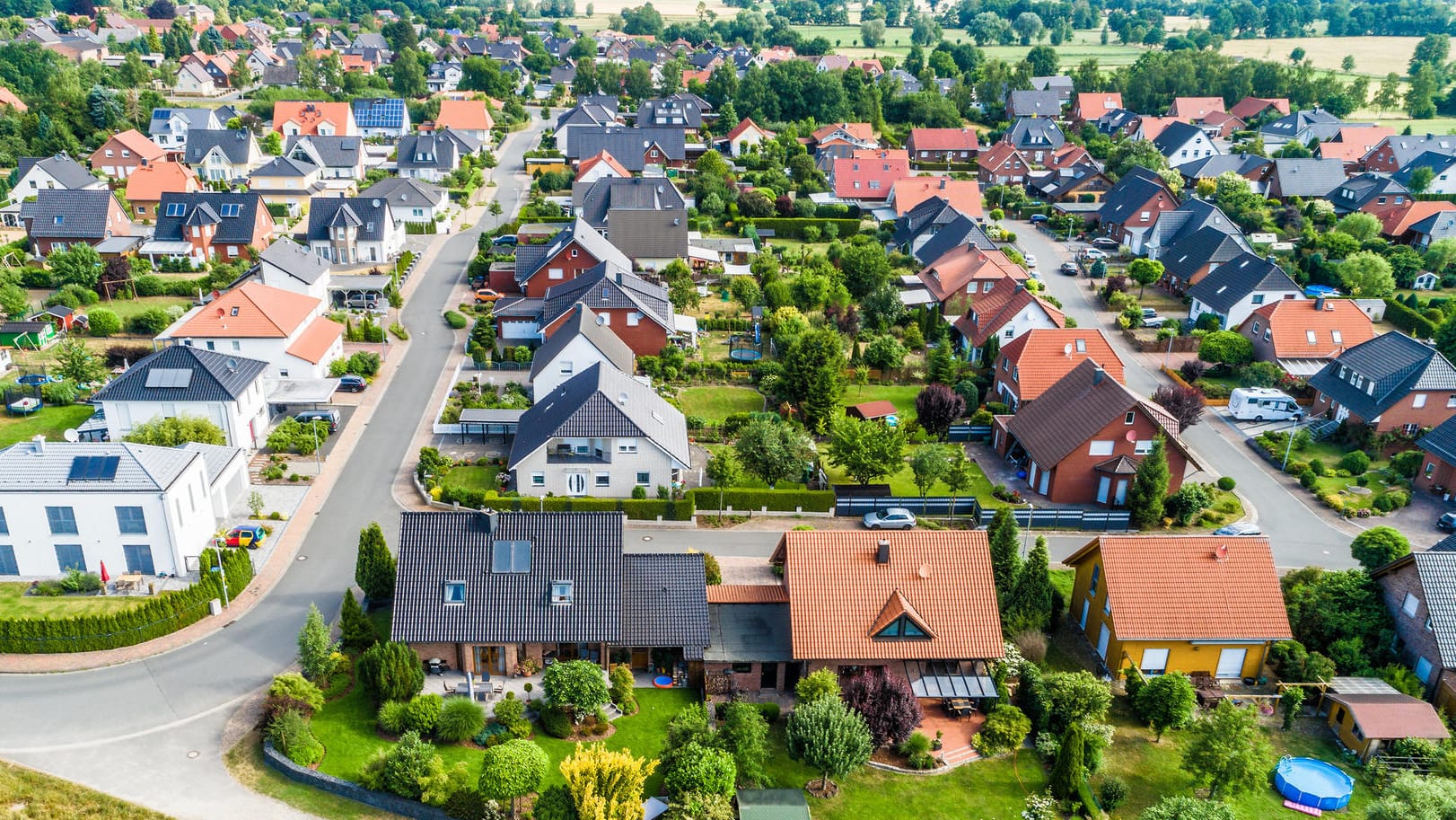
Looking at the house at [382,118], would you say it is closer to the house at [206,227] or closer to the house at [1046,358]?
the house at [206,227]

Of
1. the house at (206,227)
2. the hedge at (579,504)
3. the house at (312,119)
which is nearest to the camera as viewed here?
the hedge at (579,504)

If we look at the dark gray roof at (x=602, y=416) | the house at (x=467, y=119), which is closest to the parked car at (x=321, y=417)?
the dark gray roof at (x=602, y=416)

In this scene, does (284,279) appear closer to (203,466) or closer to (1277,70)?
(203,466)

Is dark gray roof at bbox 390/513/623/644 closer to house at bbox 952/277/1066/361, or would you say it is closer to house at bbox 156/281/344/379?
house at bbox 156/281/344/379

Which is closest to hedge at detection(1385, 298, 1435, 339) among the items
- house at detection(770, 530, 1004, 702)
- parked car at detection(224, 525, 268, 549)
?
house at detection(770, 530, 1004, 702)

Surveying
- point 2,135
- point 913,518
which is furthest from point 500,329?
point 2,135

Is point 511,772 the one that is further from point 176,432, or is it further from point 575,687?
point 176,432
